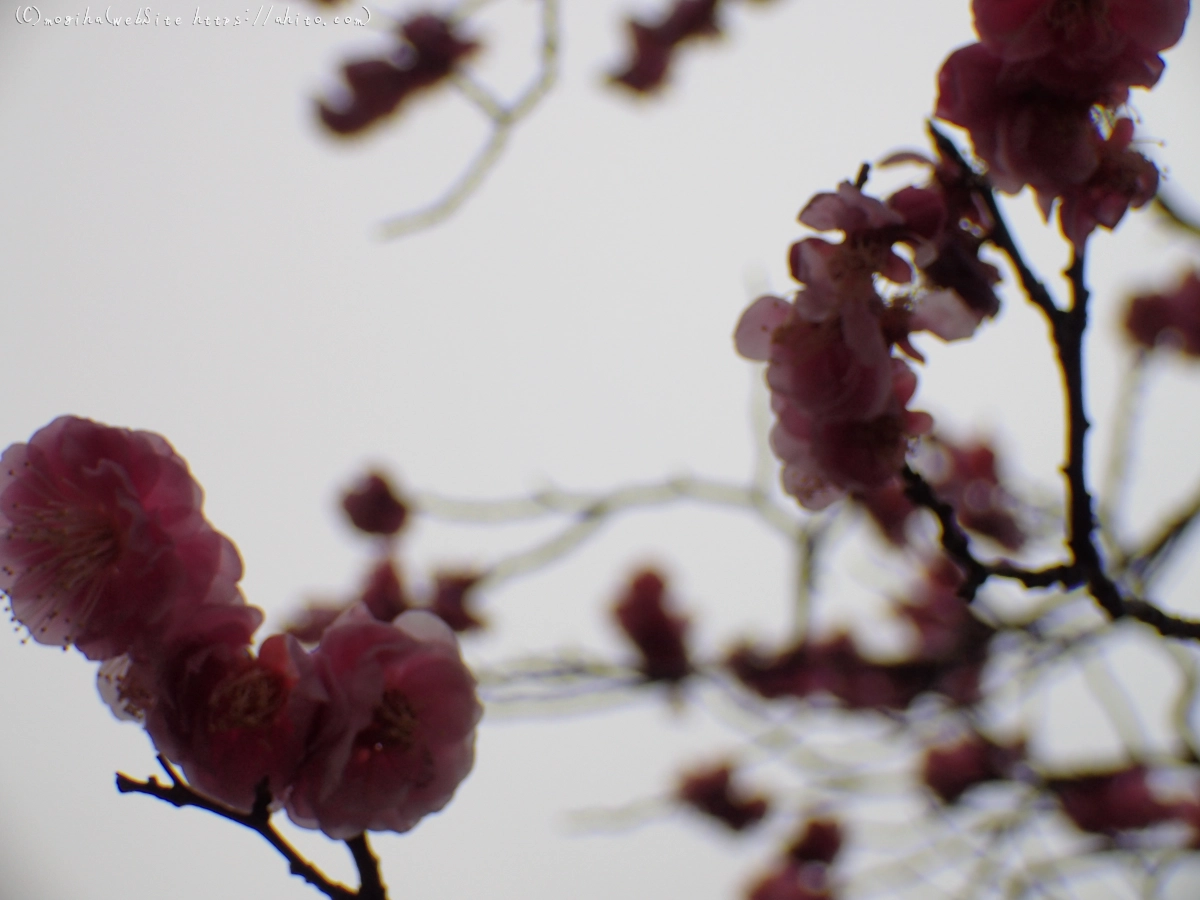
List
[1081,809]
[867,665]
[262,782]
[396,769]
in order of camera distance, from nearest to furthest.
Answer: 1. [262,782]
2. [396,769]
3. [867,665]
4. [1081,809]

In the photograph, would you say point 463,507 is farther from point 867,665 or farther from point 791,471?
point 791,471

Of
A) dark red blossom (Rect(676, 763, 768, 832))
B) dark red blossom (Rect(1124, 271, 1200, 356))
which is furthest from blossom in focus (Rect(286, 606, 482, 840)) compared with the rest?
dark red blossom (Rect(1124, 271, 1200, 356))

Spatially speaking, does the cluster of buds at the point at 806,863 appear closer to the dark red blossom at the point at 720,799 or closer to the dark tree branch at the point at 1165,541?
the dark red blossom at the point at 720,799

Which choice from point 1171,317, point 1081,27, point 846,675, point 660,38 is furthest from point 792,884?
point 660,38

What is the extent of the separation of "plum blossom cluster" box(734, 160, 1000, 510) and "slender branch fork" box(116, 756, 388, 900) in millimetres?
634

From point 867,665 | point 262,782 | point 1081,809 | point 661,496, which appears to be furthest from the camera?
point 1081,809

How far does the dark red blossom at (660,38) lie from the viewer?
14.3 feet

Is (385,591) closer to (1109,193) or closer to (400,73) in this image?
(400,73)

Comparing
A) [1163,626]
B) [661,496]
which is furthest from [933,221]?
[661,496]

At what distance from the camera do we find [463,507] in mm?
2785

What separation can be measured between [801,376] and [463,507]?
6.66 ft

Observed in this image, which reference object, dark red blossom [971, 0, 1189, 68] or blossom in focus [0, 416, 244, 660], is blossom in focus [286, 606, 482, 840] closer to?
blossom in focus [0, 416, 244, 660]

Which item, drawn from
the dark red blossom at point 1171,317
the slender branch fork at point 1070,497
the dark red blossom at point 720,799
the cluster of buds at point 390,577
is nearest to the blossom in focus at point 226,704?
the slender branch fork at point 1070,497

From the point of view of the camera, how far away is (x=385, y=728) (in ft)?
3.12
